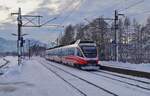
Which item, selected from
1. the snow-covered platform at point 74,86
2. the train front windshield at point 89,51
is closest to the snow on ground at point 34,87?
the snow-covered platform at point 74,86

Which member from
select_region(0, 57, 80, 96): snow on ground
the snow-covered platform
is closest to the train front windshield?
the snow-covered platform

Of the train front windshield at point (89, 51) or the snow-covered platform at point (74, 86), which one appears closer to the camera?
the snow-covered platform at point (74, 86)

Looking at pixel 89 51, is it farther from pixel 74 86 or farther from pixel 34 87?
pixel 34 87

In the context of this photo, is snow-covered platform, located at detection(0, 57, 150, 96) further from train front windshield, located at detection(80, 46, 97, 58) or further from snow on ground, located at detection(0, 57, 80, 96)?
train front windshield, located at detection(80, 46, 97, 58)

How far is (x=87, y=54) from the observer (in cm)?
4419

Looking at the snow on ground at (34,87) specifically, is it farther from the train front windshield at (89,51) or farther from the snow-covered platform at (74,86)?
the train front windshield at (89,51)

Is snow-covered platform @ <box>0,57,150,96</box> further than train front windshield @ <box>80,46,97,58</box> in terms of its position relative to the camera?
No

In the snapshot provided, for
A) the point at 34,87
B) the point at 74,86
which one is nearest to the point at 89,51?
the point at 74,86

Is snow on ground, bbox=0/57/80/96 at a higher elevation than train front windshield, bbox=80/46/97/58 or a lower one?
lower

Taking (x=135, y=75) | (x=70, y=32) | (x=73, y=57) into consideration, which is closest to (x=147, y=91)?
(x=135, y=75)

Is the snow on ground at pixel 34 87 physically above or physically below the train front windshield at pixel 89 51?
below

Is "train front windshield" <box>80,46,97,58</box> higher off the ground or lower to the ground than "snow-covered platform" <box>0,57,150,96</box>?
higher

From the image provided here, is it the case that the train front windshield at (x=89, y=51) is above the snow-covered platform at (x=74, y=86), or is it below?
above

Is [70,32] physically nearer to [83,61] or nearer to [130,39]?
[130,39]
